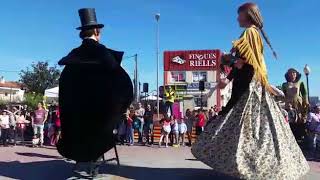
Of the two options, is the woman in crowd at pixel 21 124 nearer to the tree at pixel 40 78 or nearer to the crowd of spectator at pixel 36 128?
the crowd of spectator at pixel 36 128

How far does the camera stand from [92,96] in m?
5.56

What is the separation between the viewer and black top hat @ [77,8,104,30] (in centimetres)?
572

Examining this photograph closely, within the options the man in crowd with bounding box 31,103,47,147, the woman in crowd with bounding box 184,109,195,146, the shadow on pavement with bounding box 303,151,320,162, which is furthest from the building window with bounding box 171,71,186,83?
the shadow on pavement with bounding box 303,151,320,162

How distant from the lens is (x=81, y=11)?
581 centimetres

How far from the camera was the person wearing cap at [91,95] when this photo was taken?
552cm

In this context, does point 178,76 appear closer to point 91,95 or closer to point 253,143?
point 253,143

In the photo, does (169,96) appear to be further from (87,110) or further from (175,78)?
(87,110)

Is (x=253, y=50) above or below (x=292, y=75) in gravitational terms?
below

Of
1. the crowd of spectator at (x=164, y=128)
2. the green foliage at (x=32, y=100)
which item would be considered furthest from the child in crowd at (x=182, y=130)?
the green foliage at (x=32, y=100)

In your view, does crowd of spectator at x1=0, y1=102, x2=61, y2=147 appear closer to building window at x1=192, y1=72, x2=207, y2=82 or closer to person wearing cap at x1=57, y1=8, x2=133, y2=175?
person wearing cap at x1=57, y1=8, x2=133, y2=175

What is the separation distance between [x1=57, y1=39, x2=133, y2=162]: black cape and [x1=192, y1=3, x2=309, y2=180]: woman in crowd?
4.17 ft

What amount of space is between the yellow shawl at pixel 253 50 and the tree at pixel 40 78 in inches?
2311

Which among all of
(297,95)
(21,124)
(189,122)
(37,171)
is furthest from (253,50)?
(21,124)

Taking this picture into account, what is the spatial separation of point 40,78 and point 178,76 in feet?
73.8
